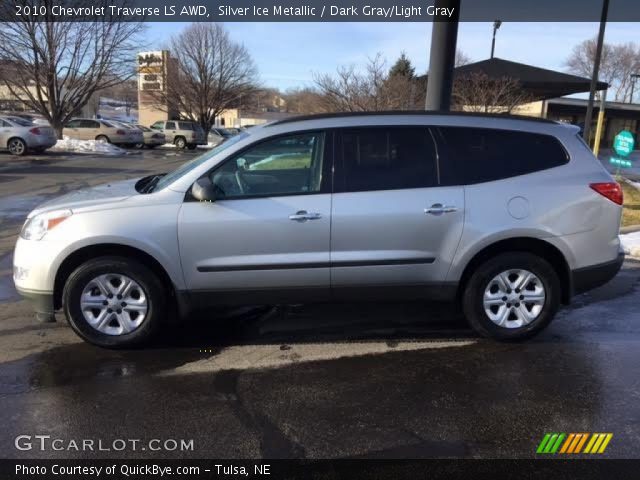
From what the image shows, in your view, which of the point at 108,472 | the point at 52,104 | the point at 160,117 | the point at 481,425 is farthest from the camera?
the point at 160,117

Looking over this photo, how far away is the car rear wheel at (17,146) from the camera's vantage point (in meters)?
21.2

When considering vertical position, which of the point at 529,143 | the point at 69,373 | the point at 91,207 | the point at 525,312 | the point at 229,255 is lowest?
the point at 69,373

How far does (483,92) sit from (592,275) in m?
12.1

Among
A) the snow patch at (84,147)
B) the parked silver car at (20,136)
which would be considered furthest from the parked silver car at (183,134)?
the parked silver car at (20,136)

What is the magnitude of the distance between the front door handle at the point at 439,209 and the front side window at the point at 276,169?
88 centimetres

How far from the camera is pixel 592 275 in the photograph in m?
4.37

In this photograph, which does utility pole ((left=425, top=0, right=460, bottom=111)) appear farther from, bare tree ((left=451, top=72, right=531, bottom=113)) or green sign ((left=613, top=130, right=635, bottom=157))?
bare tree ((left=451, top=72, right=531, bottom=113))

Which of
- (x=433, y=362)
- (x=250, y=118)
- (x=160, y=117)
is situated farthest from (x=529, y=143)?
(x=250, y=118)

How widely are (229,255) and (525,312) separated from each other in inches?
97.0

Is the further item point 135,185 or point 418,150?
point 135,185

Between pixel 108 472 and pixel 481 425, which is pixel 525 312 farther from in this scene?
pixel 108 472

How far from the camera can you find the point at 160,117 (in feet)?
181

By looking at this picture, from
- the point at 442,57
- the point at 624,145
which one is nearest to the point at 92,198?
the point at 442,57

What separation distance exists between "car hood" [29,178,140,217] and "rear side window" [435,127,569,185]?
101 inches
